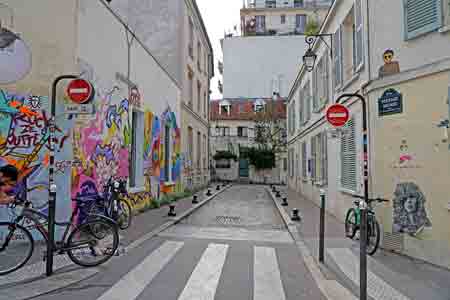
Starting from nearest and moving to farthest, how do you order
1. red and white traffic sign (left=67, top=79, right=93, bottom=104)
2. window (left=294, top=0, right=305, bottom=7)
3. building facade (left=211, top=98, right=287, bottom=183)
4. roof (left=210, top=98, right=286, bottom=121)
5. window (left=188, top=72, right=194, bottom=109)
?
red and white traffic sign (left=67, top=79, right=93, bottom=104) < window (left=188, top=72, right=194, bottom=109) < building facade (left=211, top=98, right=287, bottom=183) < roof (left=210, top=98, right=286, bottom=121) < window (left=294, top=0, right=305, bottom=7)

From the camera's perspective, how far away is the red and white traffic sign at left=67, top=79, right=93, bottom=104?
234 inches

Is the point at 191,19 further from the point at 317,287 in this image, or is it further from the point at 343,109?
the point at 317,287

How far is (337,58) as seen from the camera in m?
11.2

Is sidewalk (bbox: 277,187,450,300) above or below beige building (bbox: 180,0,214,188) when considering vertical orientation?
below

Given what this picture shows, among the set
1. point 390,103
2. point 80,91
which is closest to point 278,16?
point 390,103

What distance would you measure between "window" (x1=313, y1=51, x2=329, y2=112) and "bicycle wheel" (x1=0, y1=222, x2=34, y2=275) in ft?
33.0

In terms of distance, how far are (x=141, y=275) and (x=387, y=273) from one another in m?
3.72

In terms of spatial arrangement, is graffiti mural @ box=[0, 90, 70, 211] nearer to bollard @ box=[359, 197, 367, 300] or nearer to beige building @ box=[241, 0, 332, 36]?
bollard @ box=[359, 197, 367, 300]

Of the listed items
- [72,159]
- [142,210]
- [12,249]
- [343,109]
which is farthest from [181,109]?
[12,249]

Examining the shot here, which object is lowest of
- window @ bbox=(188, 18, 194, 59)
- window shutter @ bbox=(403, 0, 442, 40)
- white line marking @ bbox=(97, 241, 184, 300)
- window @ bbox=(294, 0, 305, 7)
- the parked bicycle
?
white line marking @ bbox=(97, 241, 184, 300)

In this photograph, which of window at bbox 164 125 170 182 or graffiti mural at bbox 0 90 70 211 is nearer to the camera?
graffiti mural at bbox 0 90 70 211

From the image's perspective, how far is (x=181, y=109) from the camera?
19.0 metres

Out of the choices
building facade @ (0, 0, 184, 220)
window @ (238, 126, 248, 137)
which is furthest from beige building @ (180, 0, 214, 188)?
window @ (238, 126, 248, 137)

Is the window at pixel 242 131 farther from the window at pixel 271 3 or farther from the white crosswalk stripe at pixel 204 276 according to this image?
the white crosswalk stripe at pixel 204 276
